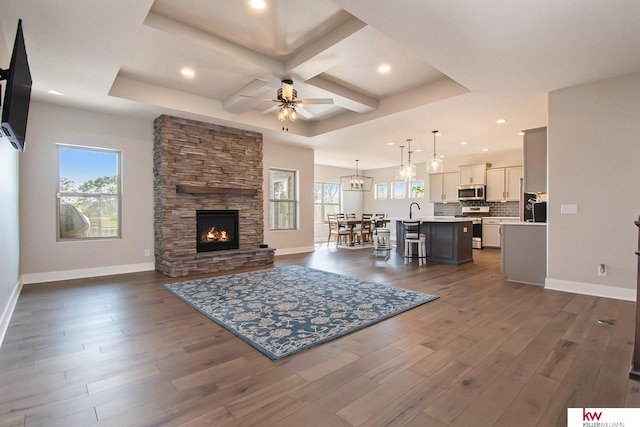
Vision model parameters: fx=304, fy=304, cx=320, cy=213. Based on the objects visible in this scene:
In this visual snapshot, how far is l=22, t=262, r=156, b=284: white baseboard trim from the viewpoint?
467 centimetres

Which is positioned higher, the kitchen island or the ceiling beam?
the ceiling beam

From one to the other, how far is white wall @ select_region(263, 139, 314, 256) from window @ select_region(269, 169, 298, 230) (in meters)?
0.14

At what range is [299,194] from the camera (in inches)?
317

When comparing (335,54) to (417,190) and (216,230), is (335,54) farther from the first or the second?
(417,190)

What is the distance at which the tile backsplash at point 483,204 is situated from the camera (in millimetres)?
8758

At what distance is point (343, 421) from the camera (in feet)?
5.16

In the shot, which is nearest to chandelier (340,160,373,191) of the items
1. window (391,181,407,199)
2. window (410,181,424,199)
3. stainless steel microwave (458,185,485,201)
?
window (391,181,407,199)

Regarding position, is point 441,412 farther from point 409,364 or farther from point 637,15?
point 637,15

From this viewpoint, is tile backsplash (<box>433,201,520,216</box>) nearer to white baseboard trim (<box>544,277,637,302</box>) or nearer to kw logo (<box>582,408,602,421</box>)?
white baseboard trim (<box>544,277,637,302</box>)

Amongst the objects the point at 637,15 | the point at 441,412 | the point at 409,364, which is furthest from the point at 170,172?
the point at 637,15

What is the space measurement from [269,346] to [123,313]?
190cm

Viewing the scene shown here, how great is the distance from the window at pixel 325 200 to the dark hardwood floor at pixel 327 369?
26.3 feet

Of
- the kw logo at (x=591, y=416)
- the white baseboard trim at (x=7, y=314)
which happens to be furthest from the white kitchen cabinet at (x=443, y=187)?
the white baseboard trim at (x=7, y=314)

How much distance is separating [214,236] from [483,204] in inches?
306
